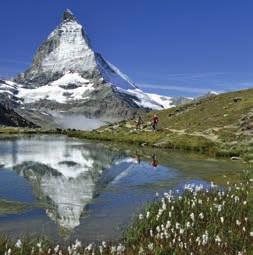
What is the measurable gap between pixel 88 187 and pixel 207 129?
2133 inches

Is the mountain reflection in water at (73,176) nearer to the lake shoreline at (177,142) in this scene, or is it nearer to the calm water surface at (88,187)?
the calm water surface at (88,187)

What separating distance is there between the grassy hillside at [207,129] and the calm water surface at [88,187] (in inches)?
516

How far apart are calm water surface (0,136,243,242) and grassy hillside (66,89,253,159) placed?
13.1 m

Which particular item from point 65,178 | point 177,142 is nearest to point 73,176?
point 65,178

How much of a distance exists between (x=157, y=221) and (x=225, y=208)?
3.16 meters

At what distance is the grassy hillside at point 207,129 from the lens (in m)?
69.1

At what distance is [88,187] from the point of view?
106 feet

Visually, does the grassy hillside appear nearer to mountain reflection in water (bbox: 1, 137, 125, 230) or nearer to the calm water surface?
the calm water surface

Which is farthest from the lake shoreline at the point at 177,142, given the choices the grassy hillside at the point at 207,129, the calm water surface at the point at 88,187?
the calm water surface at the point at 88,187

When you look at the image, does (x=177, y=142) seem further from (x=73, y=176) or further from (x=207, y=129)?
(x=73, y=176)

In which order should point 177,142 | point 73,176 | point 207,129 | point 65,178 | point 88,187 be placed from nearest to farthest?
point 88,187 < point 65,178 < point 73,176 < point 177,142 < point 207,129

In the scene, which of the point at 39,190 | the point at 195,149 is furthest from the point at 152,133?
the point at 39,190

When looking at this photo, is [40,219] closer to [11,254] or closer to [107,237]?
[107,237]

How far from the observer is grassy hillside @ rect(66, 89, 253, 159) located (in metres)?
69.1
